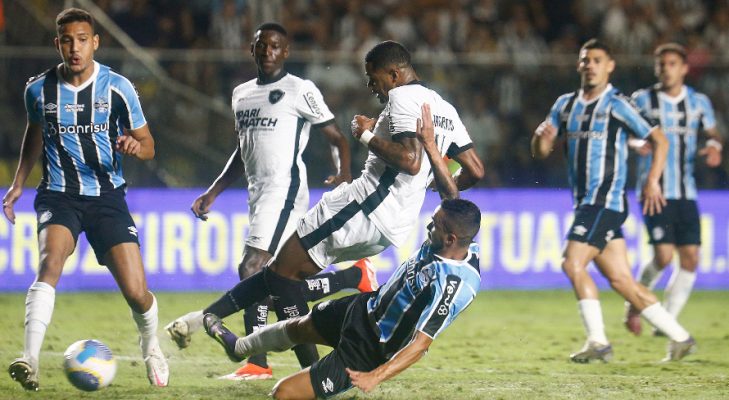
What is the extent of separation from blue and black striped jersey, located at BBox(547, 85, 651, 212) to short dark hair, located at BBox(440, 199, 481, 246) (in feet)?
9.73

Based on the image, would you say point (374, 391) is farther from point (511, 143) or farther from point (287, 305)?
point (511, 143)

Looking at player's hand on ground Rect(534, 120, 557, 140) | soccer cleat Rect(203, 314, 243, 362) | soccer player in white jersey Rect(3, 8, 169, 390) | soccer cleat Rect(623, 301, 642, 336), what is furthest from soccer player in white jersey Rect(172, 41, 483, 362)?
soccer cleat Rect(623, 301, 642, 336)

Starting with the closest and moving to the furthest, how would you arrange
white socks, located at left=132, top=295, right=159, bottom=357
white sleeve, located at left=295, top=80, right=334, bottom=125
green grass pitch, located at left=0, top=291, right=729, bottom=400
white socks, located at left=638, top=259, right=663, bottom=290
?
green grass pitch, located at left=0, top=291, right=729, bottom=400 → white socks, located at left=132, top=295, right=159, bottom=357 → white sleeve, located at left=295, top=80, right=334, bottom=125 → white socks, located at left=638, top=259, right=663, bottom=290

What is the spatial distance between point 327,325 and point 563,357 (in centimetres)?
283

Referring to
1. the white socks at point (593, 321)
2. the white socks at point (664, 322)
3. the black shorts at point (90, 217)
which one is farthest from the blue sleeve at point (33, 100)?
the white socks at point (664, 322)

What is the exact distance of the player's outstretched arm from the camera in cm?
580

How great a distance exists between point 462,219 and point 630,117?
321 cm

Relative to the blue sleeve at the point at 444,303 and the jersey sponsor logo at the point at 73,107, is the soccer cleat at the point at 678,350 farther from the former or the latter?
the jersey sponsor logo at the point at 73,107

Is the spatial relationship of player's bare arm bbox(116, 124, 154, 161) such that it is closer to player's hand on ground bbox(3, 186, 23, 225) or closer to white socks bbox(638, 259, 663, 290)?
player's hand on ground bbox(3, 186, 23, 225)

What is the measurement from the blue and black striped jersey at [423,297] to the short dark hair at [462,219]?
0.15m

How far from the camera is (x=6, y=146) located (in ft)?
Answer: 43.6

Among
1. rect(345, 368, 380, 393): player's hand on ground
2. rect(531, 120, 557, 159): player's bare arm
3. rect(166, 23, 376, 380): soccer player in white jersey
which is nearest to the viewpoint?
rect(345, 368, 380, 393): player's hand on ground

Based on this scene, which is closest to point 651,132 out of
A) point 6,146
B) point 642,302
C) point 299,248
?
point 642,302

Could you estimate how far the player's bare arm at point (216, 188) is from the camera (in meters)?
8.12
